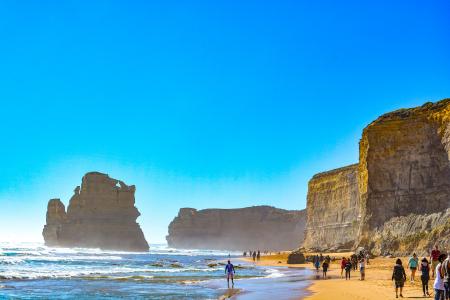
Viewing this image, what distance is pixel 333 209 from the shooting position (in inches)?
3526

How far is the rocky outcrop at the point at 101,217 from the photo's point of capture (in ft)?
522

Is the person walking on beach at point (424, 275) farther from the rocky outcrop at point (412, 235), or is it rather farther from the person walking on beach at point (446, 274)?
the rocky outcrop at point (412, 235)

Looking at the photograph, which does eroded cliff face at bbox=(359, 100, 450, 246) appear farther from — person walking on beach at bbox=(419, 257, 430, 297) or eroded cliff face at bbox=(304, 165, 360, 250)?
person walking on beach at bbox=(419, 257, 430, 297)

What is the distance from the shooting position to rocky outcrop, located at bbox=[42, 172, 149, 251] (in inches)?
6265

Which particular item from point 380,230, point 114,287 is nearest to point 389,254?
point 380,230

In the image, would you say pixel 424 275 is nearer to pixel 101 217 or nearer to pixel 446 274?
pixel 446 274

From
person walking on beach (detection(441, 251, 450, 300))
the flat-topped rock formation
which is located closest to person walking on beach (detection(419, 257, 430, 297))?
person walking on beach (detection(441, 251, 450, 300))

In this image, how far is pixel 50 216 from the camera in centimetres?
17938

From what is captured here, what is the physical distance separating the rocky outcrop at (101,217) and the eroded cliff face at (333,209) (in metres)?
77.9

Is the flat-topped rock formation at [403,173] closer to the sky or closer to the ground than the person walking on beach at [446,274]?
closer to the sky

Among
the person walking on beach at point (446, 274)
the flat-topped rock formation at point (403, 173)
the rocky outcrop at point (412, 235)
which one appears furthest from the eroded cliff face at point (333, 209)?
the person walking on beach at point (446, 274)

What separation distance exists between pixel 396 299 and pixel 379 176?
137ft

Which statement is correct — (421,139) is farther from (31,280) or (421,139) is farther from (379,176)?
(31,280)

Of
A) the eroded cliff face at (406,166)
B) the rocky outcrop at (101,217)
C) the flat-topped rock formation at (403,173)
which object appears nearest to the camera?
the flat-topped rock formation at (403,173)
